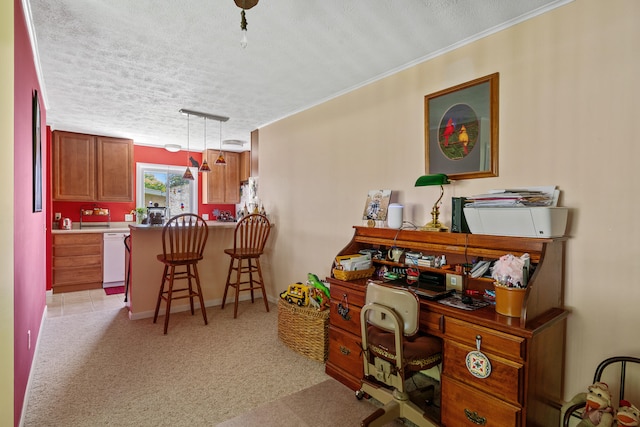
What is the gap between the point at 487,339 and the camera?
1.58 meters

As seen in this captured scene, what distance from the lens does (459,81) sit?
7.46ft

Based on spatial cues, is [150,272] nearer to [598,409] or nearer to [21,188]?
[21,188]

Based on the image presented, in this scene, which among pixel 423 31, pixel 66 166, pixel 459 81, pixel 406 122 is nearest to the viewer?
pixel 423 31

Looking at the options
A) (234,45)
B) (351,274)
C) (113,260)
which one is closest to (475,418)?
(351,274)

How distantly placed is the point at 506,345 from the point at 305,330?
1.62 meters

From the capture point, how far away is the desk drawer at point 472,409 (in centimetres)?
150

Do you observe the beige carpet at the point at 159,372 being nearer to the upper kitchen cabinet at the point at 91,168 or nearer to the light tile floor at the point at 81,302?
the light tile floor at the point at 81,302

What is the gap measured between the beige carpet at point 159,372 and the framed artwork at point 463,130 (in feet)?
5.72

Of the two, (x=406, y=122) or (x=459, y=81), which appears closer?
(x=459, y=81)

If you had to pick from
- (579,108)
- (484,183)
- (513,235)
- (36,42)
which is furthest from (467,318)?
(36,42)

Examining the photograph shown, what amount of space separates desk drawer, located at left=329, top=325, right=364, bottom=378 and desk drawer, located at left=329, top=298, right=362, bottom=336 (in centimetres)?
4

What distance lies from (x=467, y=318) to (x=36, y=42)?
3.32 m

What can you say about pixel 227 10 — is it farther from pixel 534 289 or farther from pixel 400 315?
pixel 534 289

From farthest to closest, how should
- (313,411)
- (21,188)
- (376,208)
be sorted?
1. (376,208)
2. (313,411)
3. (21,188)
